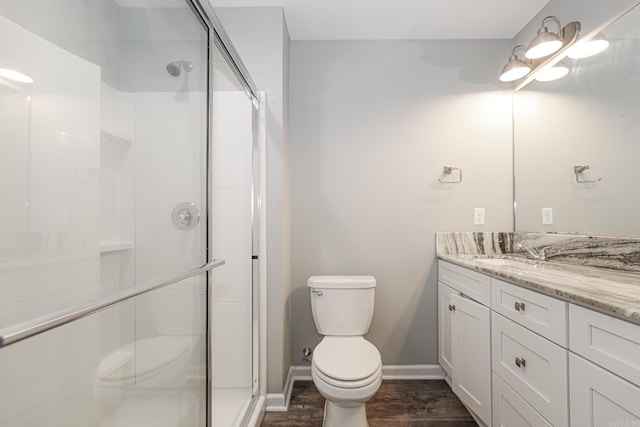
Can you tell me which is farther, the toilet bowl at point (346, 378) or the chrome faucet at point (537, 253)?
the chrome faucet at point (537, 253)

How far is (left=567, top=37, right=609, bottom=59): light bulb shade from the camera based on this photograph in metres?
1.58

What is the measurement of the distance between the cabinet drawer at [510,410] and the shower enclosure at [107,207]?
1171mm

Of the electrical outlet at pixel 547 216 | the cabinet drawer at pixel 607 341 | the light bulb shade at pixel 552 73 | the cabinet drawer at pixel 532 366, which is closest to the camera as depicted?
the cabinet drawer at pixel 607 341

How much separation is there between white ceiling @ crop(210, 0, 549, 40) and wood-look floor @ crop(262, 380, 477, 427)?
2337mm

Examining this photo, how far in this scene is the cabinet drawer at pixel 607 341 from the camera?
0.80 metres

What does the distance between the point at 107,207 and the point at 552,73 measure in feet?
7.79

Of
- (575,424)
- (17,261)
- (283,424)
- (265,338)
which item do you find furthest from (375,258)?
(17,261)

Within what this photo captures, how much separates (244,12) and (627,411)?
2.38 m

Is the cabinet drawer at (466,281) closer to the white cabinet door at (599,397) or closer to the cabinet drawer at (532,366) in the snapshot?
the cabinet drawer at (532,366)

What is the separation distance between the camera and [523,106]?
7.14 ft

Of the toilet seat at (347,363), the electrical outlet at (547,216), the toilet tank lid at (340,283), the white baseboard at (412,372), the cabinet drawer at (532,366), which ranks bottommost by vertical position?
the white baseboard at (412,372)

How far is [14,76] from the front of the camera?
871mm

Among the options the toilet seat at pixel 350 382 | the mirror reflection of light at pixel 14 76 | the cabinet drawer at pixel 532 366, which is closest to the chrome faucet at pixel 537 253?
the cabinet drawer at pixel 532 366

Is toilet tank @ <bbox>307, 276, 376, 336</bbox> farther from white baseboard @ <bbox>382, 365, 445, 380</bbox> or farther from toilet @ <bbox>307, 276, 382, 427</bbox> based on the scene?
white baseboard @ <bbox>382, 365, 445, 380</bbox>
